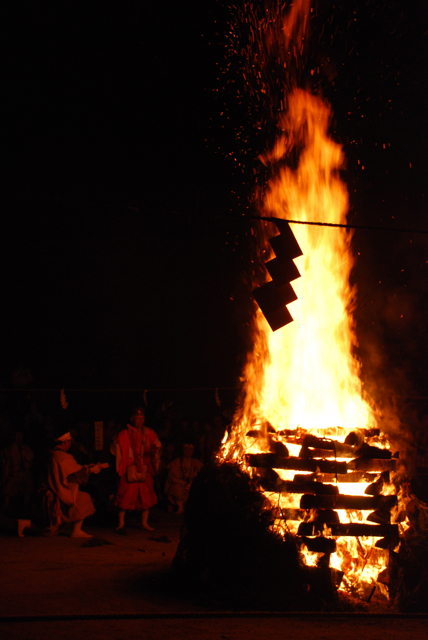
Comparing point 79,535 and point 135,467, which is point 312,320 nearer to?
point 135,467

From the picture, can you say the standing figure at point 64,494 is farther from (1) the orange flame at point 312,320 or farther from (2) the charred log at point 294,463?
(2) the charred log at point 294,463

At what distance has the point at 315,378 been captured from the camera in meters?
6.70

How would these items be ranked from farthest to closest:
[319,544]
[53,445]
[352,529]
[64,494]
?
1. [53,445]
2. [64,494]
3. [352,529]
4. [319,544]

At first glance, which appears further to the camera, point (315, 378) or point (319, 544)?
point (315, 378)

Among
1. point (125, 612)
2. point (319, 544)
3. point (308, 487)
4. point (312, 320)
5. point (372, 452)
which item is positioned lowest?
point (125, 612)

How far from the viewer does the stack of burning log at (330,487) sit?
536cm

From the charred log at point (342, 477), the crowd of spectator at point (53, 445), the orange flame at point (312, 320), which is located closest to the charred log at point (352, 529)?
the charred log at point (342, 477)

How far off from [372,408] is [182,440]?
21.2 feet

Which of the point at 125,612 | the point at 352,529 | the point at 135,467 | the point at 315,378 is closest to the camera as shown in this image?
the point at 125,612

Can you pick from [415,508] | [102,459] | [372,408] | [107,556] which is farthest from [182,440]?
[415,508]

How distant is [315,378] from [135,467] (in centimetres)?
385

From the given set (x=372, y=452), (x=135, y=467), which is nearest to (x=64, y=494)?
(x=135, y=467)

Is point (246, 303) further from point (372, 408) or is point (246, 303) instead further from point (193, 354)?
point (372, 408)

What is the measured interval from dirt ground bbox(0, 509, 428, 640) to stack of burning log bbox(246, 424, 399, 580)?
72 centimetres
